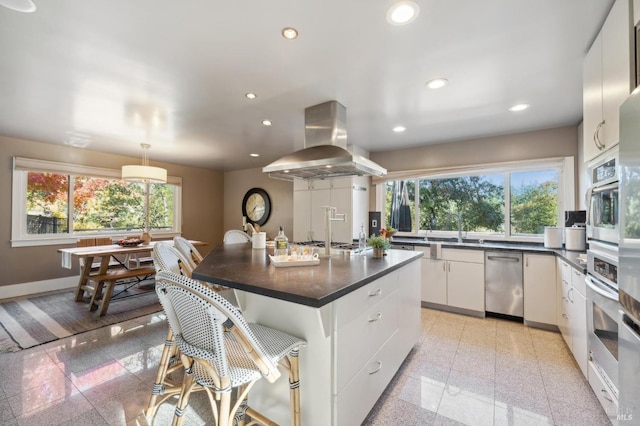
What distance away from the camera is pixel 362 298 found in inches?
58.3

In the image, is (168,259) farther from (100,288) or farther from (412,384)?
(100,288)

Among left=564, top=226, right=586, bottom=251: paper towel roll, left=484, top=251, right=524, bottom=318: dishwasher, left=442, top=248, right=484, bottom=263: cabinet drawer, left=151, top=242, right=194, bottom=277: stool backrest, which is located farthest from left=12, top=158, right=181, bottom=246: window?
left=564, top=226, right=586, bottom=251: paper towel roll

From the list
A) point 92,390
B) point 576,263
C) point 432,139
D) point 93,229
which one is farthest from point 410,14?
point 93,229

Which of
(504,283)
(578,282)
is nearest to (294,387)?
(578,282)

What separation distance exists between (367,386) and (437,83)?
2309 mm

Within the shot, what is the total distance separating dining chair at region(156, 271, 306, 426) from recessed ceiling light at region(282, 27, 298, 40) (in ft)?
4.89

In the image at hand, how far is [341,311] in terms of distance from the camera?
130 cm

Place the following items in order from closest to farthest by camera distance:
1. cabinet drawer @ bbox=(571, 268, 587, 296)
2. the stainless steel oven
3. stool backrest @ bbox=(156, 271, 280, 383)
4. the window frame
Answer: stool backrest @ bbox=(156, 271, 280, 383)
the stainless steel oven
cabinet drawer @ bbox=(571, 268, 587, 296)
the window frame

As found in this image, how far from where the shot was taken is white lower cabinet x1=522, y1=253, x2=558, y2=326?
288 cm

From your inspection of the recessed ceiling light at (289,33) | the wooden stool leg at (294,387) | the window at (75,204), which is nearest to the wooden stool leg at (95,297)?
the window at (75,204)

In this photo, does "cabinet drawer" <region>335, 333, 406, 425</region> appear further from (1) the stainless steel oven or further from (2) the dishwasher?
(2) the dishwasher

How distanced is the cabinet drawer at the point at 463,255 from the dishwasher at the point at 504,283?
8cm

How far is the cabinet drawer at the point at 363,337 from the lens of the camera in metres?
1.31

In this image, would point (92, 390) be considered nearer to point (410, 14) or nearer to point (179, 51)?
point (179, 51)
